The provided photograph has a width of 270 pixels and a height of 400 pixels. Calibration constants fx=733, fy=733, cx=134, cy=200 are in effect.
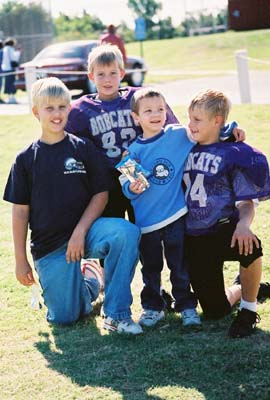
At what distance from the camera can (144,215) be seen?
4.05 m

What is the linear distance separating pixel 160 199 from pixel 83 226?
1.46 ft

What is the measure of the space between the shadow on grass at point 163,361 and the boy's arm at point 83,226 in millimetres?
441

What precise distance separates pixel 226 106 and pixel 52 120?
3.13 feet

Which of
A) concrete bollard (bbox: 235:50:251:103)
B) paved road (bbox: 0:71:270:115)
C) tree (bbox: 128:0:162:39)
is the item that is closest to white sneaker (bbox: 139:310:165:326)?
concrete bollard (bbox: 235:50:251:103)

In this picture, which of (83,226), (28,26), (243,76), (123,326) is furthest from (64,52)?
(123,326)

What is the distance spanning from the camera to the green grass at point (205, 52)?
29825 mm

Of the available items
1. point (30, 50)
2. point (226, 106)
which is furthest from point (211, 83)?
point (226, 106)

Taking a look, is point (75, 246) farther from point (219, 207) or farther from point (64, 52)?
point (64, 52)

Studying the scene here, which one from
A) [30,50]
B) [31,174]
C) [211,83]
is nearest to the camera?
[31,174]

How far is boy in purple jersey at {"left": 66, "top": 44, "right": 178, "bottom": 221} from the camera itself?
4332 millimetres

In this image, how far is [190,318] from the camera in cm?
399

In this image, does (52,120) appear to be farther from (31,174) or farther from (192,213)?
(192,213)

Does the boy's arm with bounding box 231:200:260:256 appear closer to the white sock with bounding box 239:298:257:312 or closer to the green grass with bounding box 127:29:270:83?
the white sock with bounding box 239:298:257:312

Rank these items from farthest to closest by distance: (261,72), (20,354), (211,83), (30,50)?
1. (30,50)
2. (261,72)
3. (211,83)
4. (20,354)
